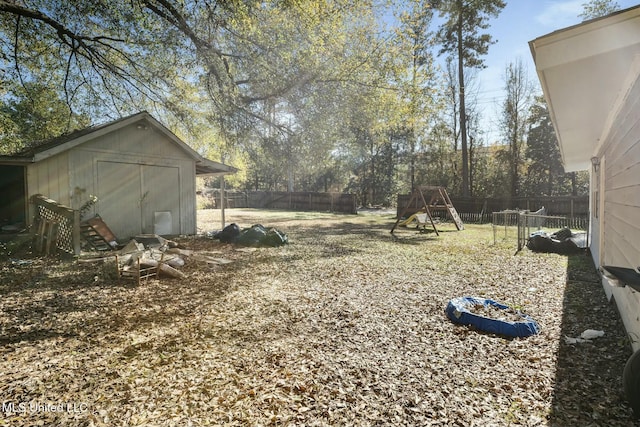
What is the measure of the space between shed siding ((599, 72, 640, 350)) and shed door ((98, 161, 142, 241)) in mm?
10397

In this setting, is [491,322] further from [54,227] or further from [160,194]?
[160,194]

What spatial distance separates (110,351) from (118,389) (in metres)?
0.77

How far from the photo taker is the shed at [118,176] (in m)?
7.92

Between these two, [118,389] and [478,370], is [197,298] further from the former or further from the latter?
[478,370]

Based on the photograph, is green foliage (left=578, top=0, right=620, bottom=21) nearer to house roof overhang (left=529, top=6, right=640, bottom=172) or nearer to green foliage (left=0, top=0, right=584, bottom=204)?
green foliage (left=0, top=0, right=584, bottom=204)

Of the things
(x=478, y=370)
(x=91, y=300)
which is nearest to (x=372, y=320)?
(x=478, y=370)

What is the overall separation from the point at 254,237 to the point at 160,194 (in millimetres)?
3319

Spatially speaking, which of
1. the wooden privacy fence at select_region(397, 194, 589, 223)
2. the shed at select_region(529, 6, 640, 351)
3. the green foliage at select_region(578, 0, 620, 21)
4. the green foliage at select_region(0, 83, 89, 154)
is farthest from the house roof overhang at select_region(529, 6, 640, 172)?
the green foliage at select_region(578, 0, 620, 21)

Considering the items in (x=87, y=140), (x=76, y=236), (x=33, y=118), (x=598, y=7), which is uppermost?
(x=598, y=7)

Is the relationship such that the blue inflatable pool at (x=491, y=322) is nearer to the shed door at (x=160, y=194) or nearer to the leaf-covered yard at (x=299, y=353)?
the leaf-covered yard at (x=299, y=353)

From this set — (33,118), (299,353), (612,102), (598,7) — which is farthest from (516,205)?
(33,118)

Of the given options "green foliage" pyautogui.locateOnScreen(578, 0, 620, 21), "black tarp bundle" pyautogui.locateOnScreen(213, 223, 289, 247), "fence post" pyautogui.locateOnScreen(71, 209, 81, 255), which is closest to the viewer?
"fence post" pyautogui.locateOnScreen(71, 209, 81, 255)

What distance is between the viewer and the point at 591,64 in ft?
8.23

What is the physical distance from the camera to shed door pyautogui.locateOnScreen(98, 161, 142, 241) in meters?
8.85
